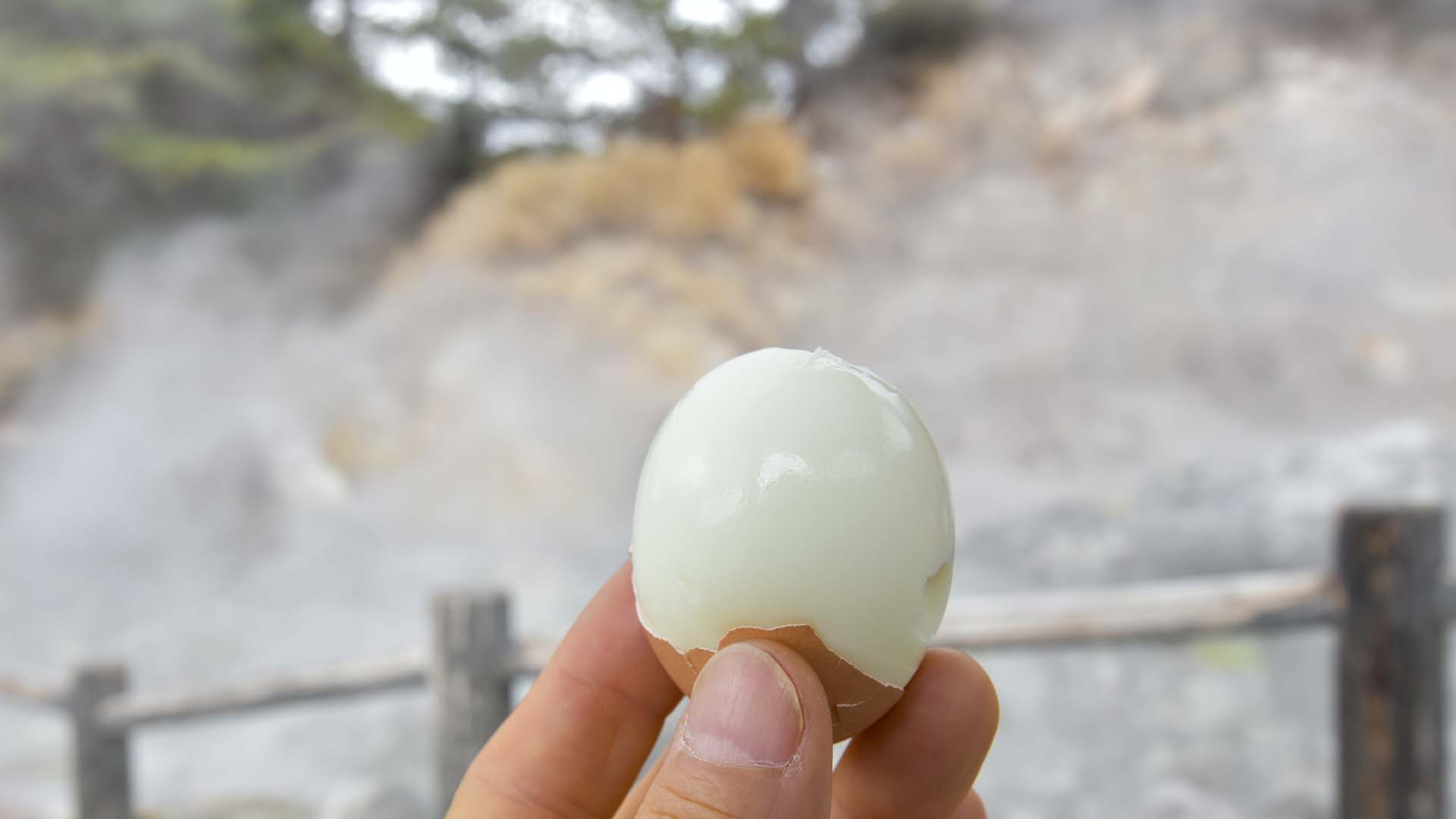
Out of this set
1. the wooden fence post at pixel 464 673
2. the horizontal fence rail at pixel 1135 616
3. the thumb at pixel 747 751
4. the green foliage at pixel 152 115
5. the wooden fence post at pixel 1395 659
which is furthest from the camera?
the green foliage at pixel 152 115

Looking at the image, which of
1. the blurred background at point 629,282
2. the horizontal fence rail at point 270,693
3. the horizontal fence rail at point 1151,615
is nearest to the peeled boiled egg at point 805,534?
the horizontal fence rail at point 1151,615

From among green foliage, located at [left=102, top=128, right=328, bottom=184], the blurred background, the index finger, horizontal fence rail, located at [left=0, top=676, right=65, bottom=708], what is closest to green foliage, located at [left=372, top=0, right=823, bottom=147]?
the blurred background

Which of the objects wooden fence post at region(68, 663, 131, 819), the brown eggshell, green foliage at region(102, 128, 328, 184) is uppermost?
green foliage at region(102, 128, 328, 184)

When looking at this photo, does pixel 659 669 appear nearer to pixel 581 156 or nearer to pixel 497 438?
pixel 497 438

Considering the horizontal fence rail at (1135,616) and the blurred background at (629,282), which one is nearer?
the horizontal fence rail at (1135,616)

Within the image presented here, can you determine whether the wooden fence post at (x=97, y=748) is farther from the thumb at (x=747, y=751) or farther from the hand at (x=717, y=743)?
the thumb at (x=747, y=751)

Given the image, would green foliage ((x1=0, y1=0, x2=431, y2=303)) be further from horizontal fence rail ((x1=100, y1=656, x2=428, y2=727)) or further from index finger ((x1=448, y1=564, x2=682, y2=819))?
index finger ((x1=448, y1=564, x2=682, y2=819))
